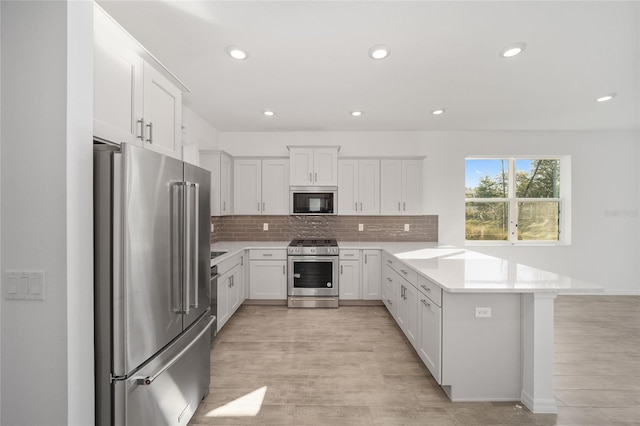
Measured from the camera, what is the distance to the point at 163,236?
60.8 inches

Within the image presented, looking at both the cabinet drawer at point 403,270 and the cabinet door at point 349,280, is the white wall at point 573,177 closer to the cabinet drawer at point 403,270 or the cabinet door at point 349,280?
the cabinet drawer at point 403,270

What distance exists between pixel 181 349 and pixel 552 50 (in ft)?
11.6

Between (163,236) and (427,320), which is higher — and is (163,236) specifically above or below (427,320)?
above

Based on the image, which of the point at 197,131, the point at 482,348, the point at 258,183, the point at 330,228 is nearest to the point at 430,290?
the point at 482,348

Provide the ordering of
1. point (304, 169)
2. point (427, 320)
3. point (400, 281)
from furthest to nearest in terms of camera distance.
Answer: point (304, 169) → point (400, 281) → point (427, 320)

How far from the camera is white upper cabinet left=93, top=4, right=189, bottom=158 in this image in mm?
1436

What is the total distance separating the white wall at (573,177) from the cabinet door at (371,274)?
1.37 meters

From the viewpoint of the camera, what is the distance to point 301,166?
452cm

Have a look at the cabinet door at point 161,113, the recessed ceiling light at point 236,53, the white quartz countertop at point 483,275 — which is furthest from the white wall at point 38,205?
the white quartz countertop at point 483,275

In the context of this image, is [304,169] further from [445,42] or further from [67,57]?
[67,57]

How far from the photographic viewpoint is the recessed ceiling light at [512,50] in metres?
2.28

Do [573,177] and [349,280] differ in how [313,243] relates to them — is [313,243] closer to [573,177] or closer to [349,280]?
[349,280]

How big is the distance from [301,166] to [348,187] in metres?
0.83

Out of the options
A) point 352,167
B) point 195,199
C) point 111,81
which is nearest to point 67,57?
point 111,81
